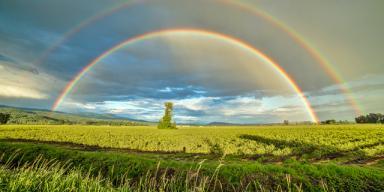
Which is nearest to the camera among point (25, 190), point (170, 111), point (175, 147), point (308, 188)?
point (25, 190)

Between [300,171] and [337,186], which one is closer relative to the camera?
[337,186]

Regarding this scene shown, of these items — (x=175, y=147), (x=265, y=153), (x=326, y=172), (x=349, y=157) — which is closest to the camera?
(x=326, y=172)

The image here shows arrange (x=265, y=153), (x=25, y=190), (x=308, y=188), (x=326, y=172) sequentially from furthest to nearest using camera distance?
(x=265, y=153) < (x=326, y=172) < (x=308, y=188) < (x=25, y=190)

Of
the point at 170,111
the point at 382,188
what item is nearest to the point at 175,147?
the point at 382,188

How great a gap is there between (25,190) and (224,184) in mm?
10858

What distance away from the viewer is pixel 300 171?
16.3 metres

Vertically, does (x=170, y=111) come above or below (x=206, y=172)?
above

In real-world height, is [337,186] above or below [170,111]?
below

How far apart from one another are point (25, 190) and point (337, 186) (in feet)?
50.2

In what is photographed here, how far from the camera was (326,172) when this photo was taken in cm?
1592

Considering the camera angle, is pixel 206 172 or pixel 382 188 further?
pixel 206 172

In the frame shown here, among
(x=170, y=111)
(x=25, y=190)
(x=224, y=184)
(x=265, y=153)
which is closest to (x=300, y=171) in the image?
(x=224, y=184)

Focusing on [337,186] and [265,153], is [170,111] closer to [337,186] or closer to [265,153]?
[265,153]

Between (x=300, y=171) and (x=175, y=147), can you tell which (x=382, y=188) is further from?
(x=175, y=147)
